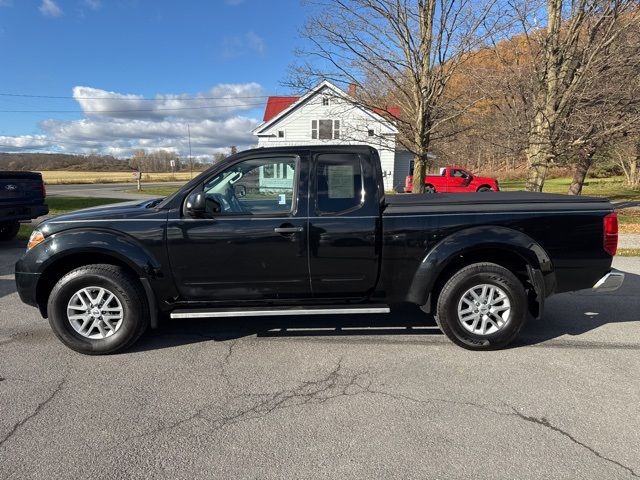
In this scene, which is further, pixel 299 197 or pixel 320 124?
pixel 320 124

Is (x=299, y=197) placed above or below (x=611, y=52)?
below

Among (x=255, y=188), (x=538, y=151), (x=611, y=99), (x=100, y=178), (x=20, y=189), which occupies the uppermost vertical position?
(x=611, y=99)

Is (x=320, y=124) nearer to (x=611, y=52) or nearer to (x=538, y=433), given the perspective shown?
(x=611, y=52)

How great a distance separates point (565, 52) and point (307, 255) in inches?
425

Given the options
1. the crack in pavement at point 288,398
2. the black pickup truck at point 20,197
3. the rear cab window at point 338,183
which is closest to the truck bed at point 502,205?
the rear cab window at point 338,183

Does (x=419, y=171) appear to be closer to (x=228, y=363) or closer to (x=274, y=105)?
(x=228, y=363)

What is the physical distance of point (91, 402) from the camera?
3047mm

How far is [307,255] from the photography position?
A: 382 centimetres

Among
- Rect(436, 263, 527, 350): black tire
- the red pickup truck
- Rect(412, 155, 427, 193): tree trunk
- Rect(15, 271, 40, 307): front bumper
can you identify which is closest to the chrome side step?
Rect(436, 263, 527, 350): black tire

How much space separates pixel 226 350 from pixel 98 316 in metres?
1.21

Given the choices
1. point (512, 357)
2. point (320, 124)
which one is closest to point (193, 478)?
point (512, 357)

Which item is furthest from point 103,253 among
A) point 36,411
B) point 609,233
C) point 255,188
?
point 609,233

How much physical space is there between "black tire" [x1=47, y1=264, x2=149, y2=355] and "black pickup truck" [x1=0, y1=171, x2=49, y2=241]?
19.7ft

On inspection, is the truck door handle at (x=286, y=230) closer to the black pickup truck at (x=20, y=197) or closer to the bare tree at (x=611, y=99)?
the black pickup truck at (x=20, y=197)
